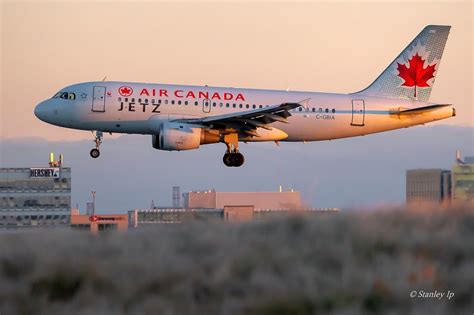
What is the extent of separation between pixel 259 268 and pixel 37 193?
74.8 metres

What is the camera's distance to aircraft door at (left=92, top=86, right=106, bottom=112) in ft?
163

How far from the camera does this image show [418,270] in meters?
20.2

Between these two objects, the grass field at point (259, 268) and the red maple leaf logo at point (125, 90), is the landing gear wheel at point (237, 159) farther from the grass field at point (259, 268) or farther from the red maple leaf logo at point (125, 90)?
the grass field at point (259, 268)

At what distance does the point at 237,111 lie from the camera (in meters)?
52.0

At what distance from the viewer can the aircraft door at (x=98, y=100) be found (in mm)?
49594

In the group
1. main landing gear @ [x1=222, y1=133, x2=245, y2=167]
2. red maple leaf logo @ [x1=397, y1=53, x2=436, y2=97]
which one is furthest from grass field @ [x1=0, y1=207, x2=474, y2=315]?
red maple leaf logo @ [x1=397, y1=53, x2=436, y2=97]

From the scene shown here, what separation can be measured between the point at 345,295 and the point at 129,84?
106ft

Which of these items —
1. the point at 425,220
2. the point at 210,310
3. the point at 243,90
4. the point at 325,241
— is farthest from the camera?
the point at 243,90

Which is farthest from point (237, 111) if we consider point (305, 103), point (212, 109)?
point (305, 103)

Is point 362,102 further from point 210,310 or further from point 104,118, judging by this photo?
point 210,310

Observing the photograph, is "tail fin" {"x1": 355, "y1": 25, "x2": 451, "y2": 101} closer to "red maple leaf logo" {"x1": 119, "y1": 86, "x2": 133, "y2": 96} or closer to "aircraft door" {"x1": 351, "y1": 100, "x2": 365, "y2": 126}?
"aircraft door" {"x1": 351, "y1": 100, "x2": 365, "y2": 126}

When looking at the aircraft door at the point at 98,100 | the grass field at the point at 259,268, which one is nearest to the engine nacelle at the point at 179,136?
the aircraft door at the point at 98,100

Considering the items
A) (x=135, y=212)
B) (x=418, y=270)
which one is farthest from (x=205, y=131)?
(x=418, y=270)

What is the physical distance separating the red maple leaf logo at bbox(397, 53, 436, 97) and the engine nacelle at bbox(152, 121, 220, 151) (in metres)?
12.2
